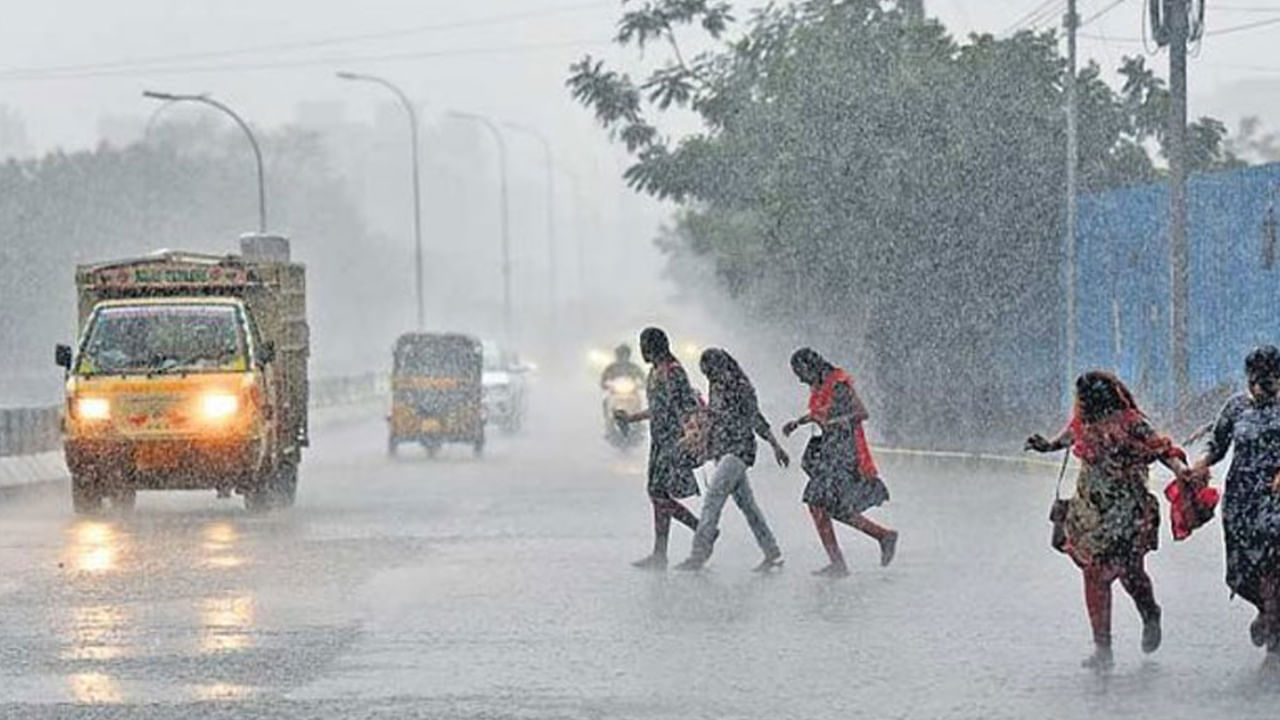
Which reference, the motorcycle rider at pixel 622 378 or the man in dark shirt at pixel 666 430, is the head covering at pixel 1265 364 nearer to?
the man in dark shirt at pixel 666 430

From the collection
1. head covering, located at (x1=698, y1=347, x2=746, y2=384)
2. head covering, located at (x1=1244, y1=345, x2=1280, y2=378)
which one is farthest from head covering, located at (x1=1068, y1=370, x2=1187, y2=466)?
head covering, located at (x1=698, y1=347, x2=746, y2=384)

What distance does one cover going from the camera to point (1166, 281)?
38406 mm

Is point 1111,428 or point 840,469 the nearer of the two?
point 1111,428

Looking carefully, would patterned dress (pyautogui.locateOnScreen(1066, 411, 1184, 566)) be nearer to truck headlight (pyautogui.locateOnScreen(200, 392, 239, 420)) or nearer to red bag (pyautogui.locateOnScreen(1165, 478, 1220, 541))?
red bag (pyautogui.locateOnScreen(1165, 478, 1220, 541))

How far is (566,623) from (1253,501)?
404 cm

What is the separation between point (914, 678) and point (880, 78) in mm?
35833

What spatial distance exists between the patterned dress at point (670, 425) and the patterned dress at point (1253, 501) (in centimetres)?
628

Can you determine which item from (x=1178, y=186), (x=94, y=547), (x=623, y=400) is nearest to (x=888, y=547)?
(x=94, y=547)

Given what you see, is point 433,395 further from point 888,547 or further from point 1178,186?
point 888,547

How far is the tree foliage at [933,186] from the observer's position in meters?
45.2

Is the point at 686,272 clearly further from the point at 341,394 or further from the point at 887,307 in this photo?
the point at 887,307

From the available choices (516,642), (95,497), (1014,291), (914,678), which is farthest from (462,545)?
(1014,291)

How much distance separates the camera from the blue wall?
33875 mm

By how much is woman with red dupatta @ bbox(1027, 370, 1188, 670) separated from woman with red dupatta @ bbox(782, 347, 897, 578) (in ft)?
15.9
